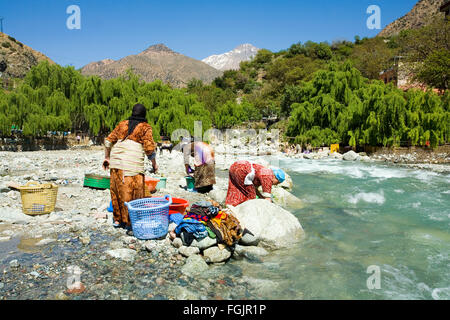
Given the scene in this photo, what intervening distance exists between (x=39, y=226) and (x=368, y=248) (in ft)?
14.9

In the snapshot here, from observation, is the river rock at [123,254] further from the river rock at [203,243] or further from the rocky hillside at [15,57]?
the rocky hillside at [15,57]

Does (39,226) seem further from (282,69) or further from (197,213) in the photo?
(282,69)

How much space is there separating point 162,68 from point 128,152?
11950 centimetres

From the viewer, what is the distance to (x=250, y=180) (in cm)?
489

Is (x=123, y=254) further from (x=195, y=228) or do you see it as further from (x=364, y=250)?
(x=364, y=250)

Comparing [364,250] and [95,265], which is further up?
[95,265]

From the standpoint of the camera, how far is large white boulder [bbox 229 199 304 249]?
14.3 feet

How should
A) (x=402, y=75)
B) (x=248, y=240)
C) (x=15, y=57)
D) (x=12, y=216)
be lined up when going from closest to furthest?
1. (x=248, y=240)
2. (x=12, y=216)
3. (x=402, y=75)
4. (x=15, y=57)

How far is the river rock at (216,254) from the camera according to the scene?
373 centimetres

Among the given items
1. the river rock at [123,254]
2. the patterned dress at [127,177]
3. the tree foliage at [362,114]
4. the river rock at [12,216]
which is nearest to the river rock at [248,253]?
the river rock at [123,254]

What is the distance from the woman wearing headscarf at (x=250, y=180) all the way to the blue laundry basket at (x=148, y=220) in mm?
1431

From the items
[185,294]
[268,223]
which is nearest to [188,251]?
[185,294]

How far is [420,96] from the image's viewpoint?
17.9 meters

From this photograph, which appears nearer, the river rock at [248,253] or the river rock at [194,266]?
the river rock at [194,266]
